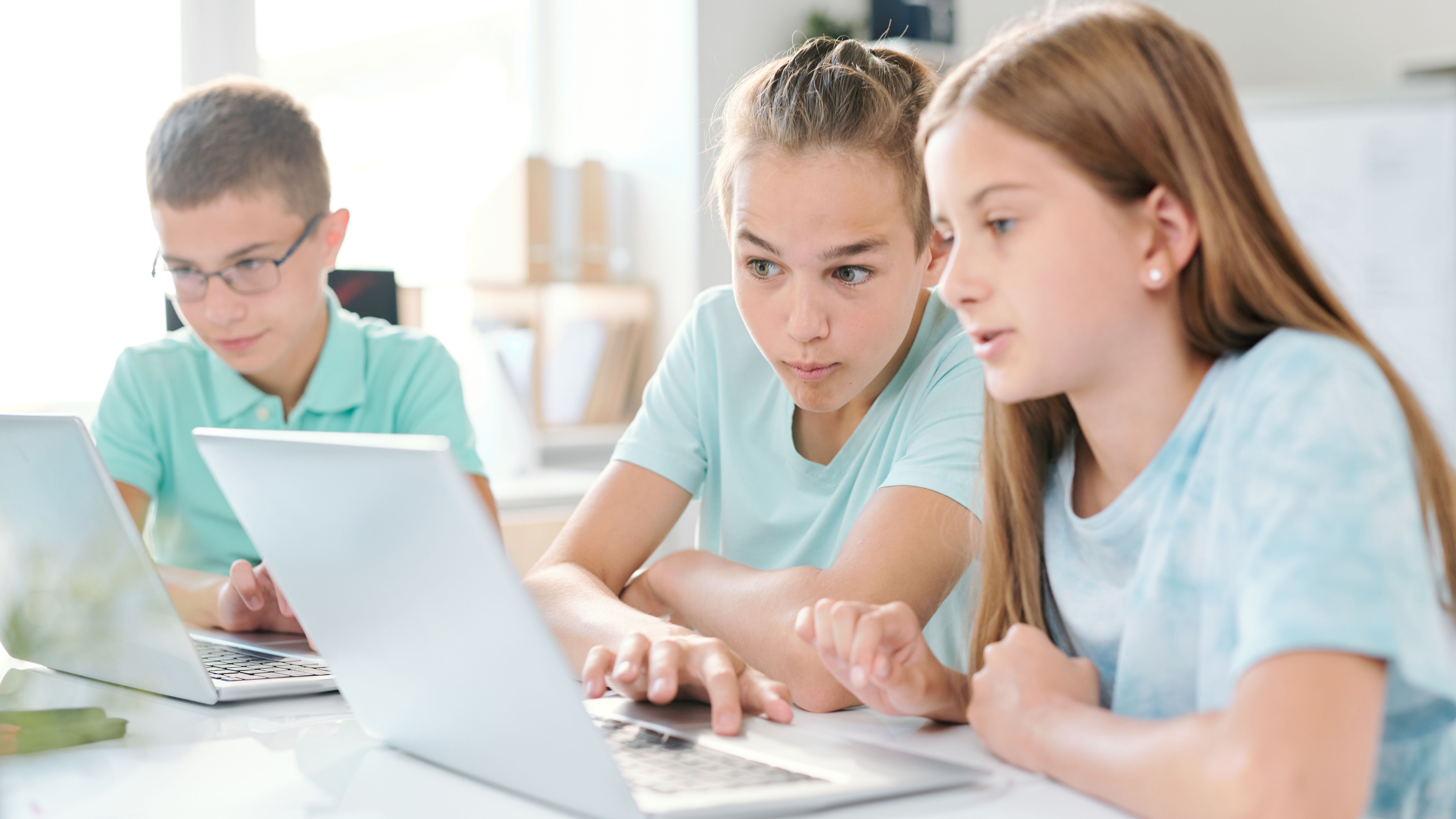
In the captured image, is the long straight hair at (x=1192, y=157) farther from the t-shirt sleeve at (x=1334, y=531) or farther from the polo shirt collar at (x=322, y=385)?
the polo shirt collar at (x=322, y=385)

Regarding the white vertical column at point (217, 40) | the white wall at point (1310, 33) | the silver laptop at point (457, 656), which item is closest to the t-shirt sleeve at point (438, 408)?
the silver laptop at point (457, 656)

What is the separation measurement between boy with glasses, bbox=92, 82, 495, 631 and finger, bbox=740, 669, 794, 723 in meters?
0.76

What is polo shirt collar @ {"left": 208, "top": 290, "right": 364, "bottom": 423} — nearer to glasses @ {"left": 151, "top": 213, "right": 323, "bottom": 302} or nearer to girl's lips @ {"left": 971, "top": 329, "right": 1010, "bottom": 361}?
glasses @ {"left": 151, "top": 213, "right": 323, "bottom": 302}

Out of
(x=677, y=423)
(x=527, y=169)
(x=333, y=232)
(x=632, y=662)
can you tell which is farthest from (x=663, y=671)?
(x=527, y=169)

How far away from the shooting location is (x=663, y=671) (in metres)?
0.90

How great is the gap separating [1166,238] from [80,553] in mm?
846

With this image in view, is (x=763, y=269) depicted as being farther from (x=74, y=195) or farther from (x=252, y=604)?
(x=74, y=195)

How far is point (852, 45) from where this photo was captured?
→ 4.33 ft

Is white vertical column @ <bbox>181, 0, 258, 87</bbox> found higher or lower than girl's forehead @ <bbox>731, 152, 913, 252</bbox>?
higher

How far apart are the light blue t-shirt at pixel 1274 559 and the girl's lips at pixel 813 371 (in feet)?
1.04

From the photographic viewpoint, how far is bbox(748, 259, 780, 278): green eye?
47.9 inches

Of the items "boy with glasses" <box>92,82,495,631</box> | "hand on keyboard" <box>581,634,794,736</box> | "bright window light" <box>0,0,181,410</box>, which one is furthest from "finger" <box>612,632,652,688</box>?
"bright window light" <box>0,0,181,410</box>

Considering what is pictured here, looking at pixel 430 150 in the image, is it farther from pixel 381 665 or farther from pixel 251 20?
pixel 381 665

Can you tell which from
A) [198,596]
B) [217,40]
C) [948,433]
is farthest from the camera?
[217,40]
